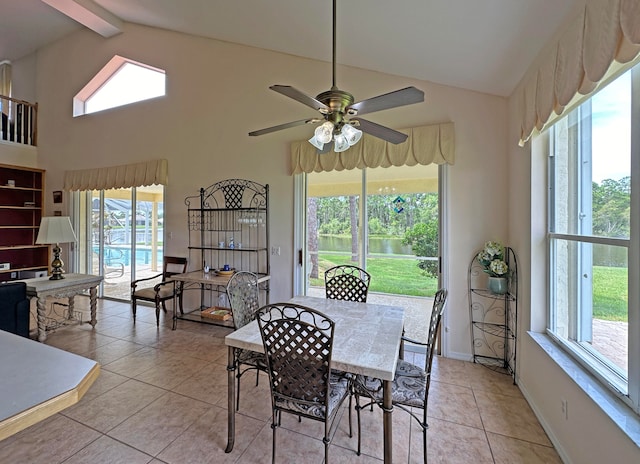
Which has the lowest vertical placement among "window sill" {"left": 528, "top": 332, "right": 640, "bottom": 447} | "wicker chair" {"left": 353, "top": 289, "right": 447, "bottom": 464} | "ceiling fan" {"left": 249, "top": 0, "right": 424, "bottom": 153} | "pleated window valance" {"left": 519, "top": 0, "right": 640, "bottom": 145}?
"wicker chair" {"left": 353, "top": 289, "right": 447, "bottom": 464}

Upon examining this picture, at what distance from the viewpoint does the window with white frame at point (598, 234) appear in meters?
1.46

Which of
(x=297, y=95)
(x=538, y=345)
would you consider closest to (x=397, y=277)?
(x=538, y=345)

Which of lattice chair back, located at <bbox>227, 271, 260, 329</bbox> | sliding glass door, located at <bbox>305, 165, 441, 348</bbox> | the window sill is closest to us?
the window sill

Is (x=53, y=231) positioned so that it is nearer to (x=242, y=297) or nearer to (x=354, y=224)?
(x=242, y=297)

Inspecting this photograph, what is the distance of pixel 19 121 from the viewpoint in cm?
592

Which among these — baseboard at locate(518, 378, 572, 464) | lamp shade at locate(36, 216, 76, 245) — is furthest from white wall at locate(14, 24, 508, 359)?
lamp shade at locate(36, 216, 76, 245)

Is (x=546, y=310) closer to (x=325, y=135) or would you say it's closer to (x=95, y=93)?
(x=325, y=135)

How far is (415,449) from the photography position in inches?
76.9

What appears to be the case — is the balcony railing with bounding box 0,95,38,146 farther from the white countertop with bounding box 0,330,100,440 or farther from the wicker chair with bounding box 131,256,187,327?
the white countertop with bounding box 0,330,100,440

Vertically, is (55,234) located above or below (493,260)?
above

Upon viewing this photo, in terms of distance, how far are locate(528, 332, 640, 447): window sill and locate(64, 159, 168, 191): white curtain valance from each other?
523 centimetres

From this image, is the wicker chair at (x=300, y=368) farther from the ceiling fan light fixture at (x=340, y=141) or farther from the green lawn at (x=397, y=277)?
the green lawn at (x=397, y=277)

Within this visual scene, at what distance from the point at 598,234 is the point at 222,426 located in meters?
2.79

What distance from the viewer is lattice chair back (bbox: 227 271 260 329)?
229 cm
